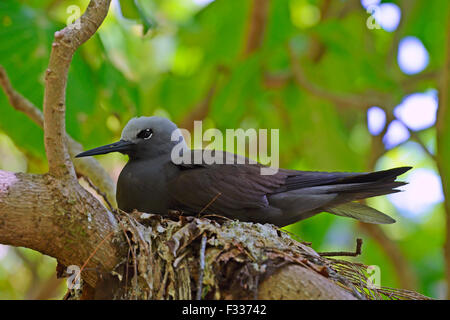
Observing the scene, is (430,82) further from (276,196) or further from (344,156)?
(276,196)

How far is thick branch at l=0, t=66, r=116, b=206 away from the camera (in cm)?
441

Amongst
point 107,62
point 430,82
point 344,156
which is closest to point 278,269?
point 107,62

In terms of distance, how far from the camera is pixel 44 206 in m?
2.94

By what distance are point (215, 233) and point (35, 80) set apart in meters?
2.49

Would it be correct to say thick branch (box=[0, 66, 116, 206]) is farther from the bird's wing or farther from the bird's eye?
the bird's wing

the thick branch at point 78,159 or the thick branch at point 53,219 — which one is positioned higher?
the thick branch at point 78,159

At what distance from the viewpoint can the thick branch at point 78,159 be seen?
441 cm

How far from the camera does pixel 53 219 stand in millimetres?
2953

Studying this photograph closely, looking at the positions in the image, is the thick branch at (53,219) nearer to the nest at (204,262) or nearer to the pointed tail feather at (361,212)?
the nest at (204,262)

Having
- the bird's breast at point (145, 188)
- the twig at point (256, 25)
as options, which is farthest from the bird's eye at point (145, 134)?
the twig at point (256, 25)

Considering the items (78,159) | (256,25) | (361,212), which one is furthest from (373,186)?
(256,25)

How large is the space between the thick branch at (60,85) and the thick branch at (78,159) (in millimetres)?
1536

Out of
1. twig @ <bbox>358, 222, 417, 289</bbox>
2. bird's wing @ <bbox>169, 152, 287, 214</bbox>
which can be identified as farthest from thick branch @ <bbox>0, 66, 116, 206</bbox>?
twig @ <bbox>358, 222, 417, 289</bbox>
